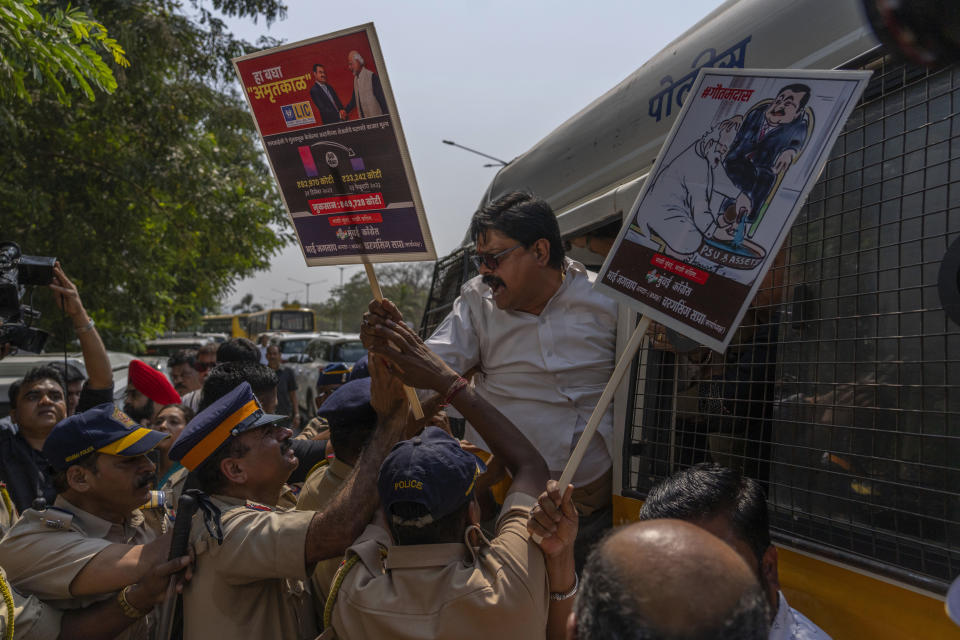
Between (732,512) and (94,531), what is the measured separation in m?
1.99

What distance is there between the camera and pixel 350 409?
2.48m

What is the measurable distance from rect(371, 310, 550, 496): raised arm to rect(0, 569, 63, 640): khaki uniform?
1145 millimetres

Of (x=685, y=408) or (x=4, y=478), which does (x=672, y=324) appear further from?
(x=4, y=478)

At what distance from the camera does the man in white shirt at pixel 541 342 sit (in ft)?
8.03

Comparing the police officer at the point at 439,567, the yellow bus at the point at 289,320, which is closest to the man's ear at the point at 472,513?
the police officer at the point at 439,567

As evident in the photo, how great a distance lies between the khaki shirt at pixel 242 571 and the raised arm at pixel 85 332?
6.62ft

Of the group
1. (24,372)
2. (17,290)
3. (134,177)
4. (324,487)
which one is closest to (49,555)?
(324,487)

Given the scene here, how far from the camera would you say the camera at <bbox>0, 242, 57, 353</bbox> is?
10.3ft

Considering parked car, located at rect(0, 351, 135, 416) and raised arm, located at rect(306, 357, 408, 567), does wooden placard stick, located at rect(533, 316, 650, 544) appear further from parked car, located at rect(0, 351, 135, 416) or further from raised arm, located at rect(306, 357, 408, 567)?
parked car, located at rect(0, 351, 135, 416)

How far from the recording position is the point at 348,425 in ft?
8.08

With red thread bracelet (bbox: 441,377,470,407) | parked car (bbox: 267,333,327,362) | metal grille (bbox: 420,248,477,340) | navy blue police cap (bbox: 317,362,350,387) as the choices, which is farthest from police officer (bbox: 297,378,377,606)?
parked car (bbox: 267,333,327,362)

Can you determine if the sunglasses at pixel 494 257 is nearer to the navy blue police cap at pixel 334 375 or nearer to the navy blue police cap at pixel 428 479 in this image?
the navy blue police cap at pixel 428 479

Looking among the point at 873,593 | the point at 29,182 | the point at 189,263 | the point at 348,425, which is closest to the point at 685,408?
the point at 873,593

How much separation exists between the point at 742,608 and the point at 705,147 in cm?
123
